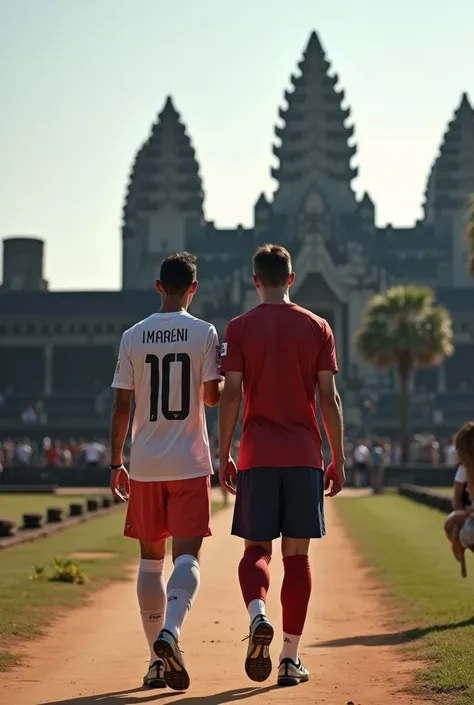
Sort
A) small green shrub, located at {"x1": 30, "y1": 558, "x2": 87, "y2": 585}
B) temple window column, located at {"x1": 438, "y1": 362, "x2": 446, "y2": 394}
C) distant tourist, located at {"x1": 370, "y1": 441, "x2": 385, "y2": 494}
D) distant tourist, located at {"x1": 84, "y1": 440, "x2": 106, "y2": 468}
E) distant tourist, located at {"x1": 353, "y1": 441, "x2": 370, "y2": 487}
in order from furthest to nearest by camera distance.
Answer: temple window column, located at {"x1": 438, "y1": 362, "x2": 446, "y2": 394} → distant tourist, located at {"x1": 84, "y1": 440, "x2": 106, "y2": 468} → distant tourist, located at {"x1": 353, "y1": 441, "x2": 370, "y2": 487} → distant tourist, located at {"x1": 370, "y1": 441, "x2": 385, "y2": 494} → small green shrub, located at {"x1": 30, "y1": 558, "x2": 87, "y2": 585}

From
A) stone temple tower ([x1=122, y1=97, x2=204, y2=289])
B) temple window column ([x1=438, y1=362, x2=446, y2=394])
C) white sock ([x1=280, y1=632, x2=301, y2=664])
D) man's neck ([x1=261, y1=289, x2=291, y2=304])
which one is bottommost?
white sock ([x1=280, y1=632, x2=301, y2=664])

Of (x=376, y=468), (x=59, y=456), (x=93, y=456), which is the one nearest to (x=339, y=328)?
(x=59, y=456)

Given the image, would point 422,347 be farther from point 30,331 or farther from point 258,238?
point 258,238

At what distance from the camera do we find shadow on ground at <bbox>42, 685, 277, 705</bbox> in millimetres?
6418

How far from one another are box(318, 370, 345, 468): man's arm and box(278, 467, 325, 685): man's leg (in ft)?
0.60

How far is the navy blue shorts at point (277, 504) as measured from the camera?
22.8 ft

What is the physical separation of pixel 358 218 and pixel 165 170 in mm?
14361

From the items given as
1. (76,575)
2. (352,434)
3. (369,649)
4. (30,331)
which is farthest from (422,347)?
(369,649)

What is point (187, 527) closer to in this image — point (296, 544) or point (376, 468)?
point (296, 544)

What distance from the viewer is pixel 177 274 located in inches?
284

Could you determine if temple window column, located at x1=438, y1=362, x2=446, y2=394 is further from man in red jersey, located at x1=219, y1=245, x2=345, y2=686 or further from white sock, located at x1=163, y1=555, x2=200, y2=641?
white sock, located at x1=163, y1=555, x2=200, y2=641

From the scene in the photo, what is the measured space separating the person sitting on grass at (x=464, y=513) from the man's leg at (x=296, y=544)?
8.12 ft

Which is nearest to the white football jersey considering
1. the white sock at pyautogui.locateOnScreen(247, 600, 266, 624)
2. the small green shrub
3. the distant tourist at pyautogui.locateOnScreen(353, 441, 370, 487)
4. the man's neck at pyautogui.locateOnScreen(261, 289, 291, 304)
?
the man's neck at pyautogui.locateOnScreen(261, 289, 291, 304)

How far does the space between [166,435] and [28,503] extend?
2499 cm
